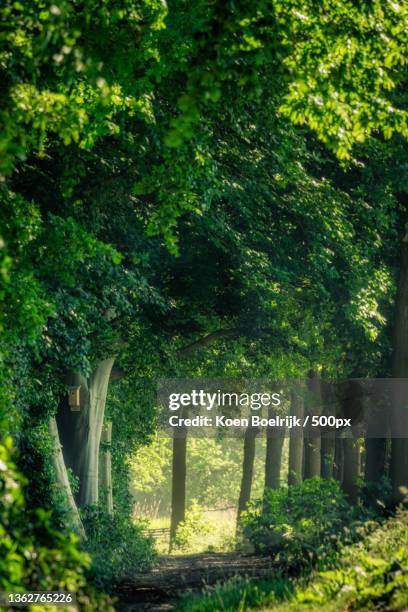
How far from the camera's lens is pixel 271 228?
65.7 ft

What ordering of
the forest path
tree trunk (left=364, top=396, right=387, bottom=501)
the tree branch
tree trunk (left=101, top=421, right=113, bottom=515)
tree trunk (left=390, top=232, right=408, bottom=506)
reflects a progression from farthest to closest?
1. tree trunk (left=101, top=421, right=113, bottom=515)
2. the tree branch
3. tree trunk (left=364, top=396, right=387, bottom=501)
4. tree trunk (left=390, top=232, right=408, bottom=506)
5. the forest path

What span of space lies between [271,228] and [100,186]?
4926 millimetres

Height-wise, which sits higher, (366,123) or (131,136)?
(131,136)

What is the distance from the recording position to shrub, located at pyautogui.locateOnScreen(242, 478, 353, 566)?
1756 centimetres

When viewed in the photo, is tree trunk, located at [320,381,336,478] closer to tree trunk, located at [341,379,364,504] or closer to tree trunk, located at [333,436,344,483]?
tree trunk, located at [333,436,344,483]

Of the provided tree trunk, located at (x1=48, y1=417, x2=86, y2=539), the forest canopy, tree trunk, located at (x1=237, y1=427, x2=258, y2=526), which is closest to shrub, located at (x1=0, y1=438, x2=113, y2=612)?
the forest canopy

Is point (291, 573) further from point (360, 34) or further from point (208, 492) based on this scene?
point (208, 492)

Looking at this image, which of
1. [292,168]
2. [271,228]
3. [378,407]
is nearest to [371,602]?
[292,168]

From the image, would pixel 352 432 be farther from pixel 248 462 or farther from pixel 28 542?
pixel 28 542

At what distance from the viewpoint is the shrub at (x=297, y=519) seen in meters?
17.6

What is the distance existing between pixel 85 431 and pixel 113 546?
280 centimetres

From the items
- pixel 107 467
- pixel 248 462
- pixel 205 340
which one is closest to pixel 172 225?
pixel 205 340

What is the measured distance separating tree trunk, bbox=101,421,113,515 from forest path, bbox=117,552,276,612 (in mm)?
6220

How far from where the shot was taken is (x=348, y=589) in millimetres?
9984
